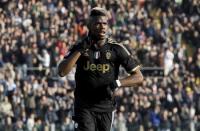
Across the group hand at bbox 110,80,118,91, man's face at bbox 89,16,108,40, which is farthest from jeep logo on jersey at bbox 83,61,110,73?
man's face at bbox 89,16,108,40

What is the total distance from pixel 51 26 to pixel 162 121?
546cm

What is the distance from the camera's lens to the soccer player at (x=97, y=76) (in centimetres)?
893

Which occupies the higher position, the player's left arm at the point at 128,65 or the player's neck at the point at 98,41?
the player's neck at the point at 98,41

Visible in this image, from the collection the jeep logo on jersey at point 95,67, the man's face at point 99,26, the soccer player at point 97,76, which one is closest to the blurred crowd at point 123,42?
the soccer player at point 97,76

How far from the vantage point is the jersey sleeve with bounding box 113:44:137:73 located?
9125 mm

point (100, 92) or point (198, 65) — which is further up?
point (100, 92)

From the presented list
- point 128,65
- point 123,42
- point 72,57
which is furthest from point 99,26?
point 123,42

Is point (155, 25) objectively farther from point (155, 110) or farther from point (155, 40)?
point (155, 110)

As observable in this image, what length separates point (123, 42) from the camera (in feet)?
82.7

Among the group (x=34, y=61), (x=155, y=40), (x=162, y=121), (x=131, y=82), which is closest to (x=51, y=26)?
(x=34, y=61)

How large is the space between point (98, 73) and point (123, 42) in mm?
16200

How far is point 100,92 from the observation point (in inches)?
357

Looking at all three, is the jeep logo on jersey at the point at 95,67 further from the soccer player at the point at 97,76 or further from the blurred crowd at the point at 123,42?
the blurred crowd at the point at 123,42

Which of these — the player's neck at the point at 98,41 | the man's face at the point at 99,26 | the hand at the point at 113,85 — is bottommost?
the hand at the point at 113,85
